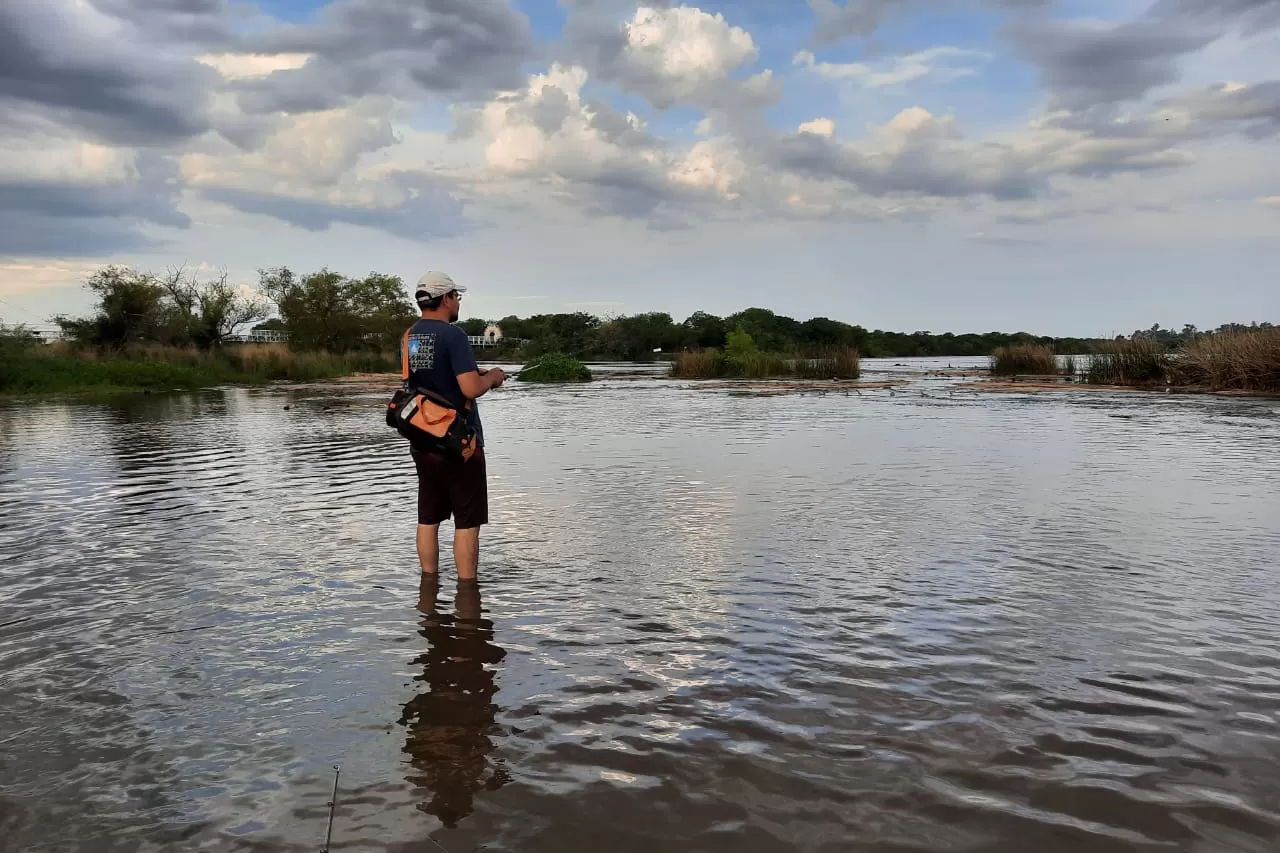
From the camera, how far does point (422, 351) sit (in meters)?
6.02

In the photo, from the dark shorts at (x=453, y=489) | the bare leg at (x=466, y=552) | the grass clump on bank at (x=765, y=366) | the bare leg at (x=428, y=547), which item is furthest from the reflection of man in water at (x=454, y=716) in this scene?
the grass clump on bank at (x=765, y=366)

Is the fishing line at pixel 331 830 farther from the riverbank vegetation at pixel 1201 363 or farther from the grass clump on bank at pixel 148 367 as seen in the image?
the grass clump on bank at pixel 148 367

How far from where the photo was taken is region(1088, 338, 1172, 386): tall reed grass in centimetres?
3428

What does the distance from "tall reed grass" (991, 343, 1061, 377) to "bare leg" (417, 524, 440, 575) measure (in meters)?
46.6

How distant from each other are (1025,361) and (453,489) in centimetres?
4782

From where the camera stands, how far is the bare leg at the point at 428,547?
6195 millimetres

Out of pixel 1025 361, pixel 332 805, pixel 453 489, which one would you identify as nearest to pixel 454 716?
pixel 332 805

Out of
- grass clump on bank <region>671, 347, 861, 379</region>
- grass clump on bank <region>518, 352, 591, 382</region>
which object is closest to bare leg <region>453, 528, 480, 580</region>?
grass clump on bank <region>671, 347, 861, 379</region>

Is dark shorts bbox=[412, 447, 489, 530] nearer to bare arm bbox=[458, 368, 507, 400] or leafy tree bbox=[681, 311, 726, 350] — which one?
bare arm bbox=[458, 368, 507, 400]

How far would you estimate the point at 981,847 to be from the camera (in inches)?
113

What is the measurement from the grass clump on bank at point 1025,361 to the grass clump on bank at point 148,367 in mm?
43863

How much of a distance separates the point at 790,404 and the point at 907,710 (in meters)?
23.6

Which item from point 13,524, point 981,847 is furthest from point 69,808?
point 13,524

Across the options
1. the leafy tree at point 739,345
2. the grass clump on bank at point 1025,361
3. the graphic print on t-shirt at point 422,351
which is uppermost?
the leafy tree at point 739,345
